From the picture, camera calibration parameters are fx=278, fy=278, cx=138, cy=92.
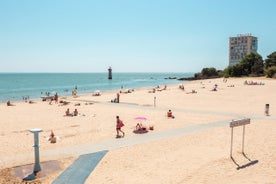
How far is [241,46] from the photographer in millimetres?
154625

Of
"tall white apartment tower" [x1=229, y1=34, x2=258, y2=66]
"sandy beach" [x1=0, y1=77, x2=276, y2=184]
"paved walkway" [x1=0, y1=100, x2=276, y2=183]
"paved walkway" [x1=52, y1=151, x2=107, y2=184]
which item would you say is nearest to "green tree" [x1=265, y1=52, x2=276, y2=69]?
"tall white apartment tower" [x1=229, y1=34, x2=258, y2=66]

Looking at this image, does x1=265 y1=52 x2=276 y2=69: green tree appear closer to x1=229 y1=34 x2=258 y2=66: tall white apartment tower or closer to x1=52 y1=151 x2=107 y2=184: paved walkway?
x1=229 y1=34 x2=258 y2=66: tall white apartment tower

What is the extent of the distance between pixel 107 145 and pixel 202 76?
381 feet

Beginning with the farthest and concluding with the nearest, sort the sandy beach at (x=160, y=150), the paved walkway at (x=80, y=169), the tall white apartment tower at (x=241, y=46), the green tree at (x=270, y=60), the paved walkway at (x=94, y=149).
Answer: the tall white apartment tower at (x=241, y=46) → the green tree at (x=270, y=60) → the paved walkway at (x=94, y=149) → the sandy beach at (x=160, y=150) → the paved walkway at (x=80, y=169)

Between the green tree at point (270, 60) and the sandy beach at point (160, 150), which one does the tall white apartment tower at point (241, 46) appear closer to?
the green tree at point (270, 60)

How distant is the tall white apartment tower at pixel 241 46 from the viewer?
151875mm

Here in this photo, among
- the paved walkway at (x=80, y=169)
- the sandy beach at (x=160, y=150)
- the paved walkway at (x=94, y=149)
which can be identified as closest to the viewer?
the paved walkway at (x=80, y=169)

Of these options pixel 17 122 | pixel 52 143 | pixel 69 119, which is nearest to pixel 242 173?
pixel 52 143

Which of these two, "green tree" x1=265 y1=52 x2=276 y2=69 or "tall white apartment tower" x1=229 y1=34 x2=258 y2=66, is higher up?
"tall white apartment tower" x1=229 y1=34 x2=258 y2=66

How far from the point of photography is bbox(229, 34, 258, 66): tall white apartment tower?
15188cm

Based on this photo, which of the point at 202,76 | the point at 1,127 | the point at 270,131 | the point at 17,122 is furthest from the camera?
the point at 202,76

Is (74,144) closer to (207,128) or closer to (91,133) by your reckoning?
(91,133)

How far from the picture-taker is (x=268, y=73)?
288ft

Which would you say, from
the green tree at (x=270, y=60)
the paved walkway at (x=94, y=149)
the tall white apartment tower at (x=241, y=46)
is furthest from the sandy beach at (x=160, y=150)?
the tall white apartment tower at (x=241, y=46)
